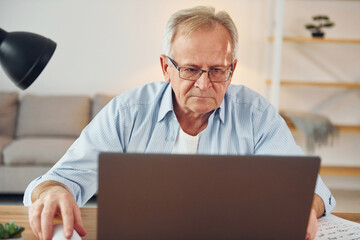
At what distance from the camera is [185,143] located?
4.72ft

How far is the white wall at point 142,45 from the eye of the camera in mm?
3979

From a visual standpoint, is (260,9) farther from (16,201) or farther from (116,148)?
(116,148)

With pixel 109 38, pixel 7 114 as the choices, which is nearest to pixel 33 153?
pixel 7 114

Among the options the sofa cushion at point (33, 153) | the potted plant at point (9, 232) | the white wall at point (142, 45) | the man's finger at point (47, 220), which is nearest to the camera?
the potted plant at point (9, 232)

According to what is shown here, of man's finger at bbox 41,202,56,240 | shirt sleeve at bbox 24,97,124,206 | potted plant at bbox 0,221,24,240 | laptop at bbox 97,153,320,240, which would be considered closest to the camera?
laptop at bbox 97,153,320,240

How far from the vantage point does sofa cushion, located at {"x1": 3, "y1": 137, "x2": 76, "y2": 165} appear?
10.7ft

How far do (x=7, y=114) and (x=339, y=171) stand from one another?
302 centimetres

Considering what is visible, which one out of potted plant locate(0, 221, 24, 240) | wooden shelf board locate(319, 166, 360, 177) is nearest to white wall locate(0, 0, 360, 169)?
wooden shelf board locate(319, 166, 360, 177)

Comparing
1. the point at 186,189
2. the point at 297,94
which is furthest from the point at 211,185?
the point at 297,94

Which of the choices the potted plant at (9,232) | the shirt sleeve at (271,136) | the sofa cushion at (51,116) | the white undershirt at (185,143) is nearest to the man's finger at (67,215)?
the potted plant at (9,232)

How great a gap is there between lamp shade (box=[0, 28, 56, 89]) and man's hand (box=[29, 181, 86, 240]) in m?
0.26

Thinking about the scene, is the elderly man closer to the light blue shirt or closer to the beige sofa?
the light blue shirt

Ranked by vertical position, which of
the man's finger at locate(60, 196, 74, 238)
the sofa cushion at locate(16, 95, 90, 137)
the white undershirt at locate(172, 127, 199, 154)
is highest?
the man's finger at locate(60, 196, 74, 238)

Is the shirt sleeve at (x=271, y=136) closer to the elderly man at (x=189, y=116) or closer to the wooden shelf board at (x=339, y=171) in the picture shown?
the elderly man at (x=189, y=116)
